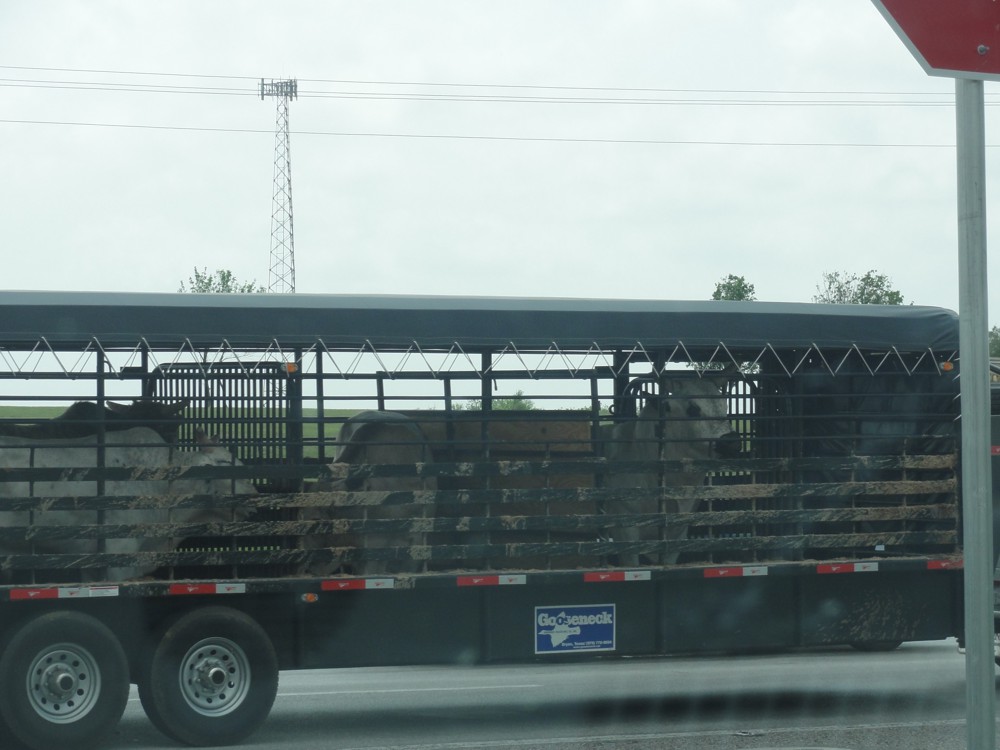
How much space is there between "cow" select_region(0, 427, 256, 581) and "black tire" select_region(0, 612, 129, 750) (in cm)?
55

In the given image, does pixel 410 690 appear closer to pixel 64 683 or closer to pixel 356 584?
pixel 356 584

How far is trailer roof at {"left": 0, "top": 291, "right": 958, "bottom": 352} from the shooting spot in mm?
8297

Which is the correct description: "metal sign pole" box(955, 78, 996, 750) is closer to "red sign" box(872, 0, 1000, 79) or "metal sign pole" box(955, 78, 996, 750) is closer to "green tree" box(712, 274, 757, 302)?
"red sign" box(872, 0, 1000, 79)

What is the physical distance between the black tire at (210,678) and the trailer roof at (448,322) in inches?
82.0

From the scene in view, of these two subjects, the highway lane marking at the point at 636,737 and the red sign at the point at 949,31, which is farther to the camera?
the highway lane marking at the point at 636,737

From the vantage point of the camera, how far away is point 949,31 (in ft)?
8.68

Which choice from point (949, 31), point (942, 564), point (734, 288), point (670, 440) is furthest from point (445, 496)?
point (734, 288)

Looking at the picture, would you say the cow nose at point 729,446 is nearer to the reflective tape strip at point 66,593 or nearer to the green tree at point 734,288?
the reflective tape strip at point 66,593

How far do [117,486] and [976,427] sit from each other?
23.3ft

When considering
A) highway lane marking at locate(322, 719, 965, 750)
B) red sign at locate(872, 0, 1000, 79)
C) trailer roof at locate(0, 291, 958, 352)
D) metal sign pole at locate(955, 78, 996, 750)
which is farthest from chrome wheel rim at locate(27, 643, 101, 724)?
red sign at locate(872, 0, 1000, 79)

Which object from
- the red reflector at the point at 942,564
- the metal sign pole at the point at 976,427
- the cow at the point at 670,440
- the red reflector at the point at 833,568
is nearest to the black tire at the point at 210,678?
the cow at the point at 670,440

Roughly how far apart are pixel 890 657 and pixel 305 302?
28.6ft

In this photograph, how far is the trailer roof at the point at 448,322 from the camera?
8.30 m

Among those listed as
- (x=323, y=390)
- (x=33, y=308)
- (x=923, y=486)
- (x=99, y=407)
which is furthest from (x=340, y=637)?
(x=923, y=486)
